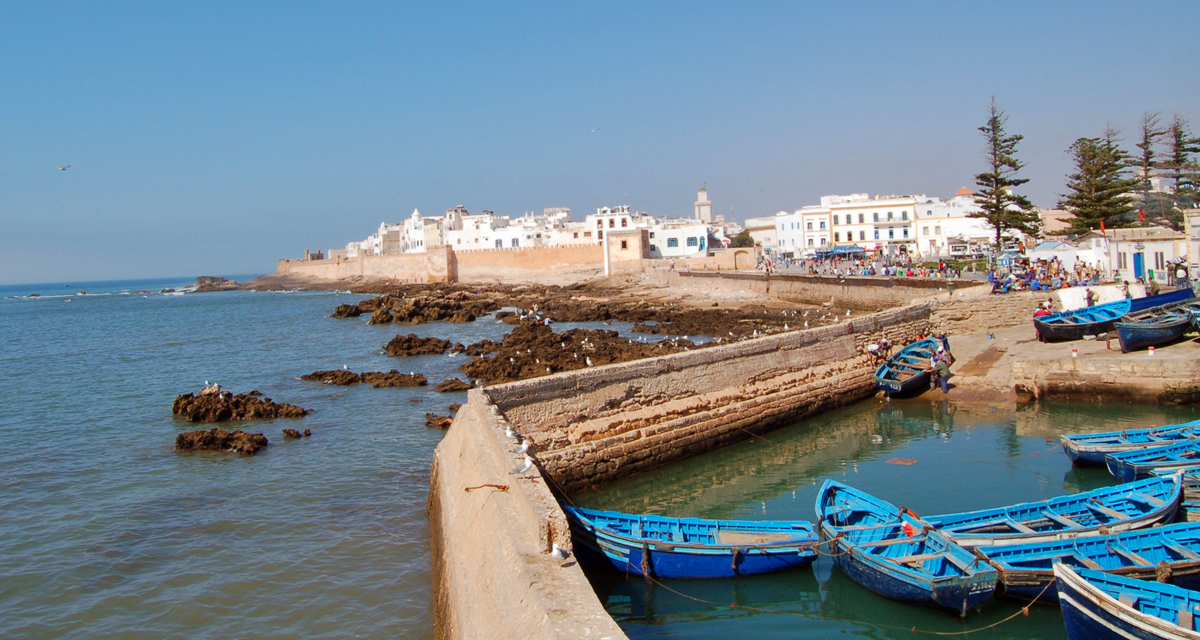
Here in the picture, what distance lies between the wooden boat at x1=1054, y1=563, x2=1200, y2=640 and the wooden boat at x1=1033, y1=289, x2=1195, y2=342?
1405 centimetres

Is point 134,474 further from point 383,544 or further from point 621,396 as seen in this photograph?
point 621,396

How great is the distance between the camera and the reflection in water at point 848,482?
8102 millimetres

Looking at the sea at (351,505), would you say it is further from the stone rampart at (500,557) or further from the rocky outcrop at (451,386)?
the stone rampart at (500,557)

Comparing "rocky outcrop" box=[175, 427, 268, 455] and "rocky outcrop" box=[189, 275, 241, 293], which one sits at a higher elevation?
"rocky outcrop" box=[189, 275, 241, 293]

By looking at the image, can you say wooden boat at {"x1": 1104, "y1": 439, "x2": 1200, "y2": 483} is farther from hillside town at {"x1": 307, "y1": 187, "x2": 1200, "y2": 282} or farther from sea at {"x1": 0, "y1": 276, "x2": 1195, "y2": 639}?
hillside town at {"x1": 307, "y1": 187, "x2": 1200, "y2": 282}

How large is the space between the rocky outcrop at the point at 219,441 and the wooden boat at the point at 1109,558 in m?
13.6

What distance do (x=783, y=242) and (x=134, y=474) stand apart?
5521 cm

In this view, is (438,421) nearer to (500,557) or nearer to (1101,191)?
(500,557)

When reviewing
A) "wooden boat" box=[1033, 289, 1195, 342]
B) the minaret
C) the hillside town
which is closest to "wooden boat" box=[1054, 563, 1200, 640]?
"wooden boat" box=[1033, 289, 1195, 342]

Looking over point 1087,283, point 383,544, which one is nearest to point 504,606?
point 383,544

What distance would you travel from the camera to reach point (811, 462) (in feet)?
45.8

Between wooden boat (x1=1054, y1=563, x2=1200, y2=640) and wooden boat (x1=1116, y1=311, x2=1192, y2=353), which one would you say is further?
wooden boat (x1=1116, y1=311, x2=1192, y2=353)

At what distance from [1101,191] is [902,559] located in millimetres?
36705

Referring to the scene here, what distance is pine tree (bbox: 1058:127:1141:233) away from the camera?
3628 centimetres
